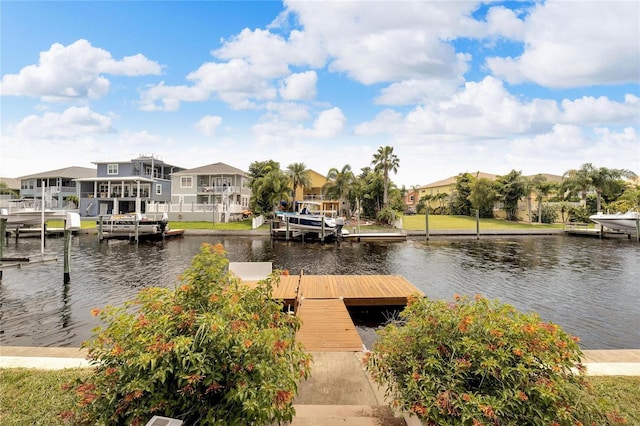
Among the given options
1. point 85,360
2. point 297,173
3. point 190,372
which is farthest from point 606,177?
point 85,360

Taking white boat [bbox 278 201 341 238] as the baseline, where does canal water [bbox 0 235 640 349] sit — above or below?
below

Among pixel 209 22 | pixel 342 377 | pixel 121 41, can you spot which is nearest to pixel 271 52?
pixel 209 22

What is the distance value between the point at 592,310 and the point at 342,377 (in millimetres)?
11662

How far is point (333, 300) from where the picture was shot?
9805 mm

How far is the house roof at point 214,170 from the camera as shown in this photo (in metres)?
48.2

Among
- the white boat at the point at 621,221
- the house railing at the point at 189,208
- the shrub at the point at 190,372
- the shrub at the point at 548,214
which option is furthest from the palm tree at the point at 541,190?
the shrub at the point at 190,372

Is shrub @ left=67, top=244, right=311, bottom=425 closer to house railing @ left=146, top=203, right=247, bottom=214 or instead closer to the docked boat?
the docked boat

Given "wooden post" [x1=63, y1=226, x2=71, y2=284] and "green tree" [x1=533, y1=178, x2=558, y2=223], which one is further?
"green tree" [x1=533, y1=178, x2=558, y2=223]

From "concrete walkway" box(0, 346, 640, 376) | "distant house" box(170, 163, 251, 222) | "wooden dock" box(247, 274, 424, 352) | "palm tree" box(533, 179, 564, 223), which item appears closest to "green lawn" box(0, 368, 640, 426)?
"concrete walkway" box(0, 346, 640, 376)

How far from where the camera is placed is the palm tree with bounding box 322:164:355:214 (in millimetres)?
49219

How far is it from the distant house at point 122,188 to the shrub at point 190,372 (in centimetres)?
5034

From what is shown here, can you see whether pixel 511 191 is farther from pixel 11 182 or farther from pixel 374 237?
pixel 11 182

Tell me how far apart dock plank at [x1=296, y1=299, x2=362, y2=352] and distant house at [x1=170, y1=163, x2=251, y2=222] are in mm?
37506

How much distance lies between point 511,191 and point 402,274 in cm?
4052
